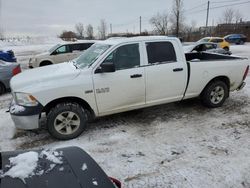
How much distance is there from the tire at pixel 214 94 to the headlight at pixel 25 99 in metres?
3.84

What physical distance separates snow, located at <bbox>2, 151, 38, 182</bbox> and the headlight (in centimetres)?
207

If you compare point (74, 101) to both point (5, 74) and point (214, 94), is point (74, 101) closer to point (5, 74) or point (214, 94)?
point (214, 94)

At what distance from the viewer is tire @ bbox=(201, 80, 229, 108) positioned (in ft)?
18.4

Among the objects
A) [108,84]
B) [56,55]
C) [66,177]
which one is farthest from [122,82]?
[56,55]

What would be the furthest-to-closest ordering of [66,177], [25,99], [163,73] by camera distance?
[163,73]
[25,99]
[66,177]

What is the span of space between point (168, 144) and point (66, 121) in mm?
1915

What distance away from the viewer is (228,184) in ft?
9.96

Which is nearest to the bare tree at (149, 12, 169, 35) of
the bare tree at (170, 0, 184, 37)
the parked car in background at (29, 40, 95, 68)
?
the bare tree at (170, 0, 184, 37)

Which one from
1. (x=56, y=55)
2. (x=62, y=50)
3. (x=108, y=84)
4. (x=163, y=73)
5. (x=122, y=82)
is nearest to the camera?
(x=108, y=84)

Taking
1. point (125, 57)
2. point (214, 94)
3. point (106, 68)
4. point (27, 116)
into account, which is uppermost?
point (125, 57)

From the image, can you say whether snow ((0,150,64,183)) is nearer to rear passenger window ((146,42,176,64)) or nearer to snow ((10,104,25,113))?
snow ((10,104,25,113))

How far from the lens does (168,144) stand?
13.5 feet

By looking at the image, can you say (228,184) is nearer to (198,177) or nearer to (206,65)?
(198,177)

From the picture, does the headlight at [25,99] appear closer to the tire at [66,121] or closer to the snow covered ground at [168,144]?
the tire at [66,121]
